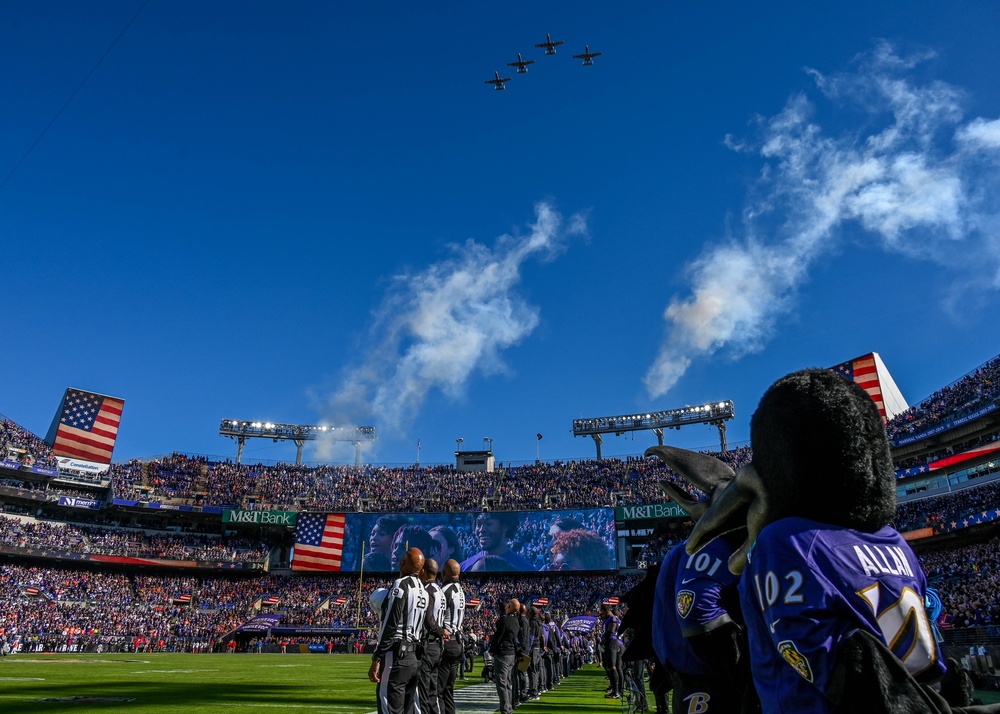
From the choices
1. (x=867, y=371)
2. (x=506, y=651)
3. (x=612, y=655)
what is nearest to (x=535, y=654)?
(x=612, y=655)

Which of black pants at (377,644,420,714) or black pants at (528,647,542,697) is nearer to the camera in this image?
black pants at (377,644,420,714)

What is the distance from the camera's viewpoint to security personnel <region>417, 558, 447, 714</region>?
6668 millimetres

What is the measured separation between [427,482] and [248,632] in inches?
785

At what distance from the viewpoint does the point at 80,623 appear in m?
42.3

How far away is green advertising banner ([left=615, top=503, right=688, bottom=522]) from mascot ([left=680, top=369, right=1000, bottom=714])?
1853 inches

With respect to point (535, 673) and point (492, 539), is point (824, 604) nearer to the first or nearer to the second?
point (535, 673)

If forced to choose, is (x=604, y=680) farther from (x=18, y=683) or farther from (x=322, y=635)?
(x=322, y=635)

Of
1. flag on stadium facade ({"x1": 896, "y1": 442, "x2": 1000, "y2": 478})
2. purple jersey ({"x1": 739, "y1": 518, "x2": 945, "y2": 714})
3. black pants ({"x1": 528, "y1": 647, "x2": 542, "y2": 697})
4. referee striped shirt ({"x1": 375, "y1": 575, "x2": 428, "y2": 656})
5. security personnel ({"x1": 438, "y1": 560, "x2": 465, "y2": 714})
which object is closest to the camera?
purple jersey ({"x1": 739, "y1": 518, "x2": 945, "y2": 714})

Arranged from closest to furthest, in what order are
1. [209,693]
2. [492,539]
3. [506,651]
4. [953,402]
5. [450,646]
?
[450,646] → [506,651] → [209,693] → [953,402] → [492,539]

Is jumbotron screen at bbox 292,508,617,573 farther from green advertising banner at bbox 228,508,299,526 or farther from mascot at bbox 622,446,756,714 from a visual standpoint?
mascot at bbox 622,446,756,714

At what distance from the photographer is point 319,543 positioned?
50.9 meters

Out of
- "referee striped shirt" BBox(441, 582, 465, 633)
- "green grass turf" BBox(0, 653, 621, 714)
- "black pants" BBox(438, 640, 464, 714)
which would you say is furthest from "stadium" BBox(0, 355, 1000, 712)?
"referee striped shirt" BBox(441, 582, 465, 633)

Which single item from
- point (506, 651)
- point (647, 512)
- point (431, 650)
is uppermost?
point (647, 512)

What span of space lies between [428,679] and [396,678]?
0.72 m
